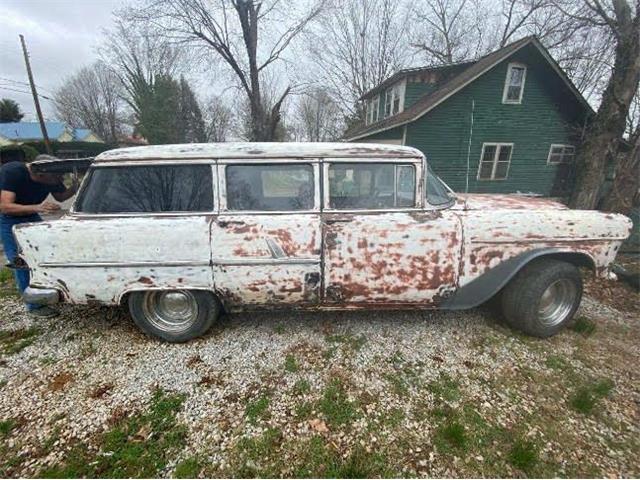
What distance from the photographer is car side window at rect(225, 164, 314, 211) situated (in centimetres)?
264

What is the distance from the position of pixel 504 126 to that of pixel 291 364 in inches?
585

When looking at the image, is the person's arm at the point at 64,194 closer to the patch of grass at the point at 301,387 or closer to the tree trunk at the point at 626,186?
the patch of grass at the point at 301,387

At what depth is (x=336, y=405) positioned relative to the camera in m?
2.26

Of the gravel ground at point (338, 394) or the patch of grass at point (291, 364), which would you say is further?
the patch of grass at point (291, 364)

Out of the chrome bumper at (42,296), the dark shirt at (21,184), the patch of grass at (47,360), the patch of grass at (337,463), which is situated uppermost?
the dark shirt at (21,184)

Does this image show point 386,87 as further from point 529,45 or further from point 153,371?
point 153,371

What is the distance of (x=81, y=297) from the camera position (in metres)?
2.71

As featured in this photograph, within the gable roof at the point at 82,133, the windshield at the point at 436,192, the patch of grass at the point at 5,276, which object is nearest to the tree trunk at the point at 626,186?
the windshield at the point at 436,192

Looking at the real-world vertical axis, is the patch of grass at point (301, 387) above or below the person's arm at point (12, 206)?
below

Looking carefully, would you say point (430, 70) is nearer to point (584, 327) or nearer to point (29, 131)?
point (584, 327)

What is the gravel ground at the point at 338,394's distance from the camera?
1.89 metres

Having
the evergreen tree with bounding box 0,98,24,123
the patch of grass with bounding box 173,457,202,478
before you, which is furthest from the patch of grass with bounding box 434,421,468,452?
the evergreen tree with bounding box 0,98,24,123

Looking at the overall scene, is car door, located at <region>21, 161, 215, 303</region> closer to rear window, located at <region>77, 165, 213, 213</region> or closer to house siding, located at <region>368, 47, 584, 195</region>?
rear window, located at <region>77, 165, 213, 213</region>

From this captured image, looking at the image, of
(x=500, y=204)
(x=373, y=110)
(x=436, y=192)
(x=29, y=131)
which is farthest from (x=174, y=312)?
(x=29, y=131)
